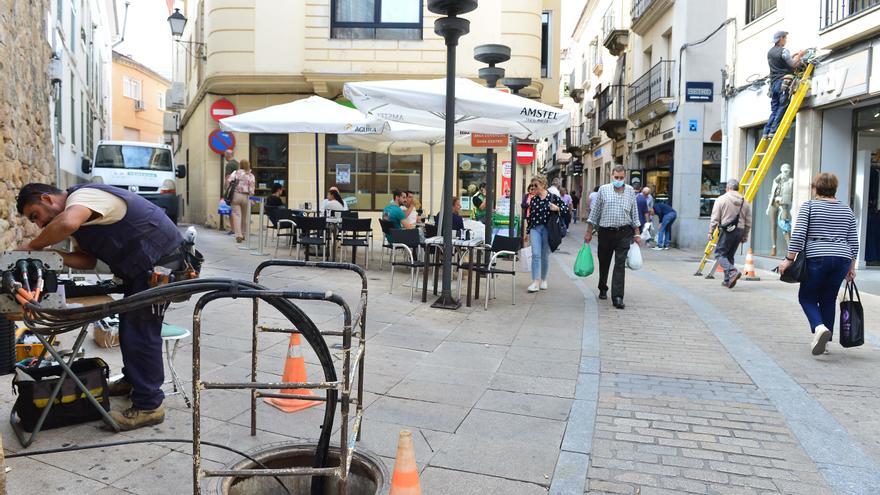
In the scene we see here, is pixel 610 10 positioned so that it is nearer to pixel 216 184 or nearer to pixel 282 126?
pixel 216 184

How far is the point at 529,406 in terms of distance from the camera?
4555 mm

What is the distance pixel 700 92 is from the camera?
1784cm

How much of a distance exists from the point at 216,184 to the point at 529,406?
1506 cm

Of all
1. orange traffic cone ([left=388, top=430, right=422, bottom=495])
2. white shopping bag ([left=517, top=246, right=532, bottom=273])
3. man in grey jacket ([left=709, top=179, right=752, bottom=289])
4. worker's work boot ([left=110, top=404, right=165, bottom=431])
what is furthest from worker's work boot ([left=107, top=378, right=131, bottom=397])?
man in grey jacket ([left=709, top=179, right=752, bottom=289])

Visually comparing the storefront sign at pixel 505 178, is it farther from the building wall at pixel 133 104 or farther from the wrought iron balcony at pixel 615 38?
the building wall at pixel 133 104

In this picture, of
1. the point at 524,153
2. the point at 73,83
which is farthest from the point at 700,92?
the point at 73,83

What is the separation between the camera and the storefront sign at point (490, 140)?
32.5ft

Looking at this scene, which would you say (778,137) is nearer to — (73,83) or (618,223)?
(618,223)

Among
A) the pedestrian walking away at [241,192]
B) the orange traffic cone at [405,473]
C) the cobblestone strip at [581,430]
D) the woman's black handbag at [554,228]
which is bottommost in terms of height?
the cobblestone strip at [581,430]

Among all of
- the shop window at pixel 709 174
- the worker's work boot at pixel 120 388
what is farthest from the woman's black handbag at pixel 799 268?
the shop window at pixel 709 174

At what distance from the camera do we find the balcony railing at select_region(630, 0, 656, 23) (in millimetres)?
21516

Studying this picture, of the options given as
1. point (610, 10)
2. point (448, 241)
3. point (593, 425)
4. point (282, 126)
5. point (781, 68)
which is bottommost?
point (593, 425)

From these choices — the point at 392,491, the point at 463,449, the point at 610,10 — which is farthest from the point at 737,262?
the point at 610,10

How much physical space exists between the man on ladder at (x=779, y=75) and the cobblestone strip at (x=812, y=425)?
23.2ft
